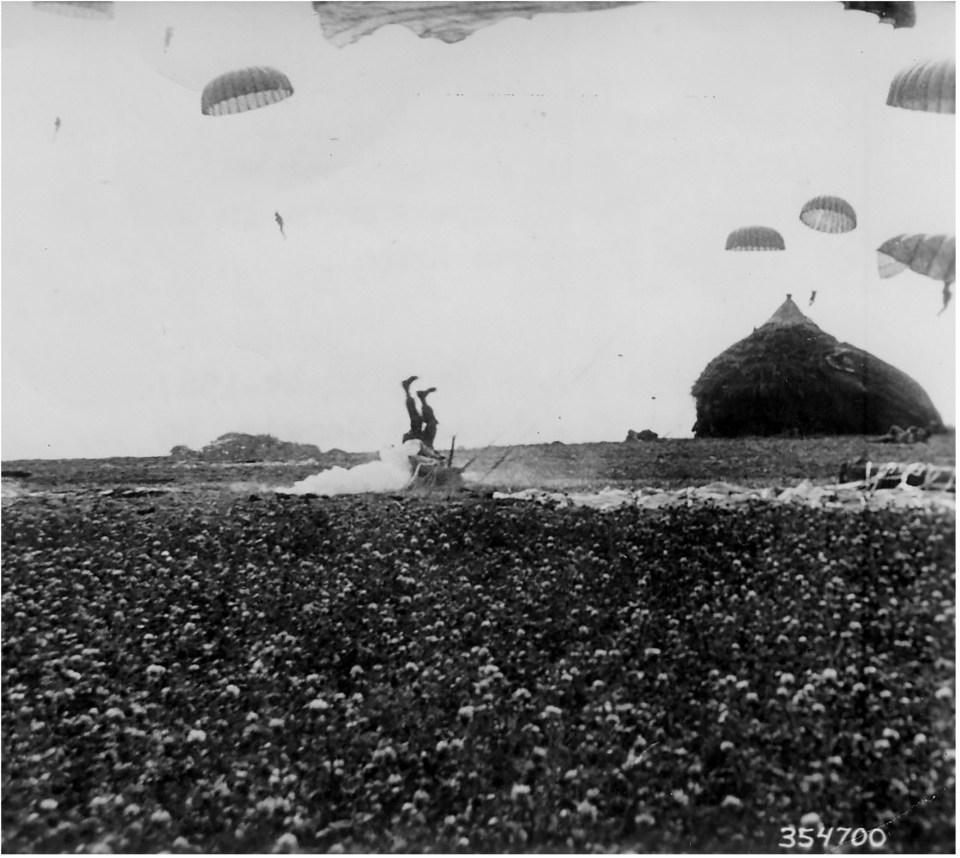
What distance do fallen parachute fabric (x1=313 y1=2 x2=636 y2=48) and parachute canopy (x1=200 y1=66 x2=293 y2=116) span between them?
1.07 ft

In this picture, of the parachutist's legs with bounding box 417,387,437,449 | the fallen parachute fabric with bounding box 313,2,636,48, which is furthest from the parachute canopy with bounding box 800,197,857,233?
the parachutist's legs with bounding box 417,387,437,449

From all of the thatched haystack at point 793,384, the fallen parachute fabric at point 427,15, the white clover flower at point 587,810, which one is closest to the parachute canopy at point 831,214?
the thatched haystack at point 793,384

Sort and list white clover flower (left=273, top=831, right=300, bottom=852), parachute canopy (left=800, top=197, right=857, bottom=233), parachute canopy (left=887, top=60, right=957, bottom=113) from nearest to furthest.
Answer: white clover flower (left=273, top=831, right=300, bottom=852)
parachute canopy (left=887, top=60, right=957, bottom=113)
parachute canopy (left=800, top=197, right=857, bottom=233)

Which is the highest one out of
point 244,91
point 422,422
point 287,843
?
point 244,91

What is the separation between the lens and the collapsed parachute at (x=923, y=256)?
381 cm

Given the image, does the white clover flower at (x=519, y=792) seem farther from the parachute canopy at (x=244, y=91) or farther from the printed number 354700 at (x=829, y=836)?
the parachute canopy at (x=244, y=91)

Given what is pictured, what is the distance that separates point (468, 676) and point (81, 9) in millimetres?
3578

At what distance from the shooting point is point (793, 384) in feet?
13.1

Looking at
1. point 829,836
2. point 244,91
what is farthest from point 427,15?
point 829,836

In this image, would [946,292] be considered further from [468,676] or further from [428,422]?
[468,676]

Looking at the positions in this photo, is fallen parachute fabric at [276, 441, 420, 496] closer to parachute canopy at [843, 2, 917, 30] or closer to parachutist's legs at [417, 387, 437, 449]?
parachutist's legs at [417, 387, 437, 449]

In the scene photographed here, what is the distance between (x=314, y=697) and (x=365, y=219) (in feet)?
7.23

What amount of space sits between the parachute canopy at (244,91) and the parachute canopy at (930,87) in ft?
9.40

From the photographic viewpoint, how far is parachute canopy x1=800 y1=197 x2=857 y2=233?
12.7ft
